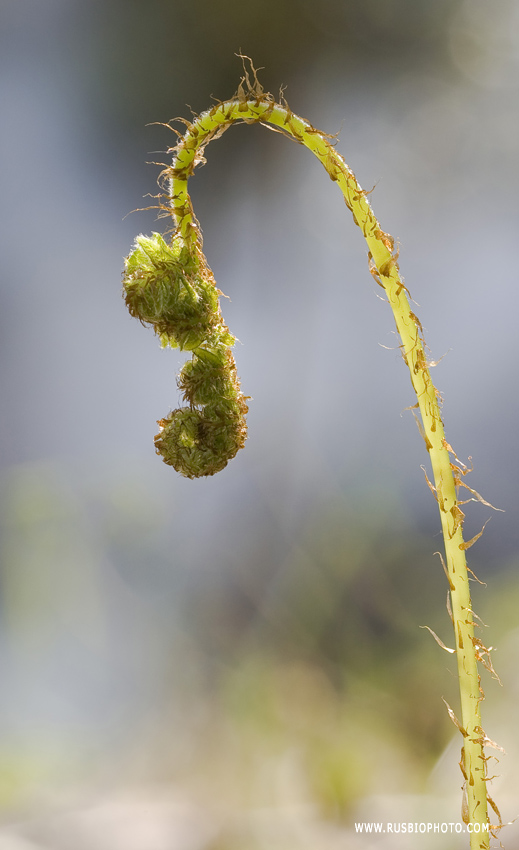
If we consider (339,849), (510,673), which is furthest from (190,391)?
(510,673)

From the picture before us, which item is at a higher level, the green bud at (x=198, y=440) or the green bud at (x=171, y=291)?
the green bud at (x=171, y=291)

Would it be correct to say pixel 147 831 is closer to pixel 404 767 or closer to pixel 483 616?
pixel 404 767

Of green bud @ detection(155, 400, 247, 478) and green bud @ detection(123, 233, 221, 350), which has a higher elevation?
green bud @ detection(123, 233, 221, 350)

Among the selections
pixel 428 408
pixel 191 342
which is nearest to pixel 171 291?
pixel 191 342

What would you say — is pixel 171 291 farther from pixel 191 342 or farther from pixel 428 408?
pixel 428 408
